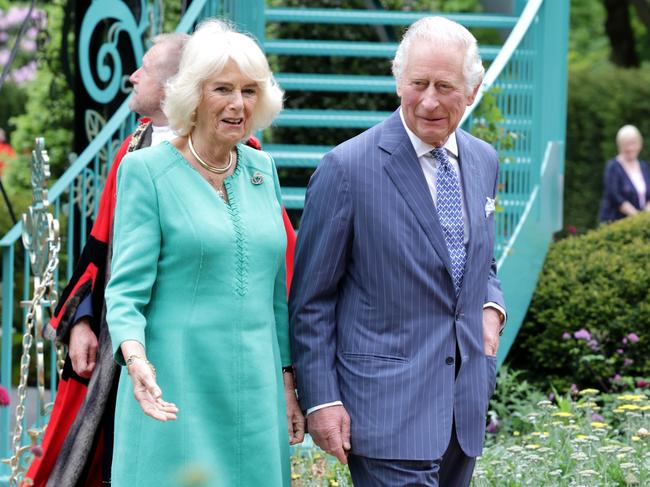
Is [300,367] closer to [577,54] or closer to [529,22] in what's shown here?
[529,22]

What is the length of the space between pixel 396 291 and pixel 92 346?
1116mm

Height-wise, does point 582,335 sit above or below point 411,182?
below

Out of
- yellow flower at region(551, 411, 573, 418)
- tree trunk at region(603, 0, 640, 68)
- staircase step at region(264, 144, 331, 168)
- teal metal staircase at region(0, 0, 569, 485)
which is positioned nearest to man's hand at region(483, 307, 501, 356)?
yellow flower at region(551, 411, 573, 418)

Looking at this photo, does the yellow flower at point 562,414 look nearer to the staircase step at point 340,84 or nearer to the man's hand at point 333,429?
the man's hand at point 333,429

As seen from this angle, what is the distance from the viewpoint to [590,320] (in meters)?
7.77

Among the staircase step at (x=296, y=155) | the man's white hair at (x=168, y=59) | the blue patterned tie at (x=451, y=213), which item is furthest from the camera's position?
the staircase step at (x=296, y=155)

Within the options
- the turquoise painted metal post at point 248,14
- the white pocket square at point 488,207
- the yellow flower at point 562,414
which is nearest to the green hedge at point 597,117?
the turquoise painted metal post at point 248,14

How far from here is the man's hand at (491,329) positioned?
3.86 m

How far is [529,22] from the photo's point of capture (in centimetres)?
761

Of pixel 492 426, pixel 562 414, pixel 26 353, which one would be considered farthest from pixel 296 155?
pixel 26 353

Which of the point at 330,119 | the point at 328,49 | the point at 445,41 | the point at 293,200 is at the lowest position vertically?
the point at 293,200

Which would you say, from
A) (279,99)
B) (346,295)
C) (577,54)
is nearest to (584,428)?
(346,295)

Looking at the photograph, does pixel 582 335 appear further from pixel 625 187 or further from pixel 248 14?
pixel 625 187

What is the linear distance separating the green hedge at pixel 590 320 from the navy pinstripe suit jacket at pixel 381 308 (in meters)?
3.84
